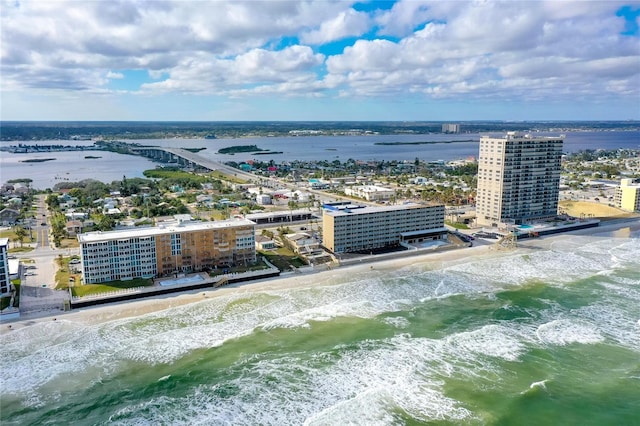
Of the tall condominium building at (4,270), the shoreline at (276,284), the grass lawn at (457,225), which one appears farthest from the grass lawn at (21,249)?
the grass lawn at (457,225)

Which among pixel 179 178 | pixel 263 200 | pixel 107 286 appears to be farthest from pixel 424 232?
pixel 179 178

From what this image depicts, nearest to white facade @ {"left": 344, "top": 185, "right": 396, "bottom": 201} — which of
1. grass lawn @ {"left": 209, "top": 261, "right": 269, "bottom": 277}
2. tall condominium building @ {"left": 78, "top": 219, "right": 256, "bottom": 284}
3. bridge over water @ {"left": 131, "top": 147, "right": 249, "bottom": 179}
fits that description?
bridge over water @ {"left": 131, "top": 147, "right": 249, "bottom": 179}

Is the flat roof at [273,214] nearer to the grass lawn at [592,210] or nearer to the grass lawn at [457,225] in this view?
the grass lawn at [457,225]

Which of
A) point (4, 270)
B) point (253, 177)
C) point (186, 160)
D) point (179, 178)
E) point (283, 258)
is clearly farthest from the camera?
point (186, 160)

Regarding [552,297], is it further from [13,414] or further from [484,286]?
[13,414]

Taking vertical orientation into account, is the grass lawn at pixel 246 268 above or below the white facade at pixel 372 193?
below

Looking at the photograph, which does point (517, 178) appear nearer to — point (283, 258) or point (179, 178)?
point (283, 258)

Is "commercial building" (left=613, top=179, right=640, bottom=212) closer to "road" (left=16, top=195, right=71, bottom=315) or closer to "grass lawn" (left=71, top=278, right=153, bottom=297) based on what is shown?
"grass lawn" (left=71, top=278, right=153, bottom=297)
